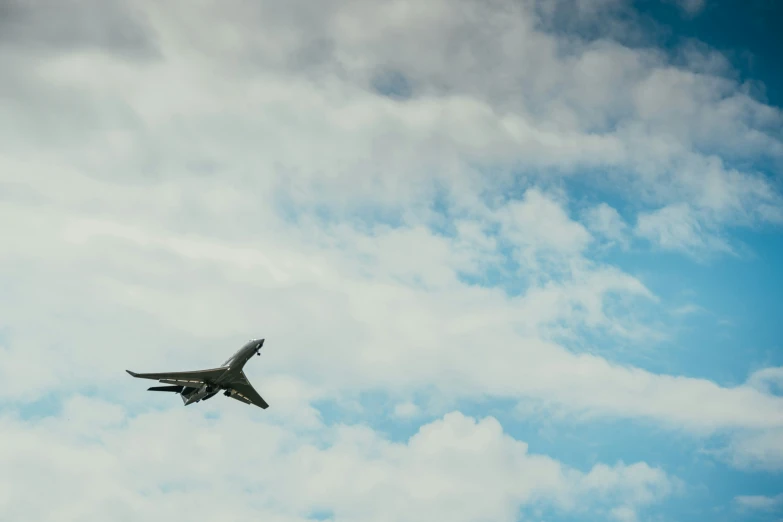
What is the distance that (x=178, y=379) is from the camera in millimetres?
165125

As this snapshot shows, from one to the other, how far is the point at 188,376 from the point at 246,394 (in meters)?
18.0

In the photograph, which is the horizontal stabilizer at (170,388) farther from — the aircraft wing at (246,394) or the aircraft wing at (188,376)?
the aircraft wing at (246,394)

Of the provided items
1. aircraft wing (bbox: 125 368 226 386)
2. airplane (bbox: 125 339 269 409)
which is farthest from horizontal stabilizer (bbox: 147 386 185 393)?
aircraft wing (bbox: 125 368 226 386)

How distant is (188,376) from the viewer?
16450cm

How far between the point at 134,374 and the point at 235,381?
24.5m

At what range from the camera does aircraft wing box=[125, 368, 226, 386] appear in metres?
163

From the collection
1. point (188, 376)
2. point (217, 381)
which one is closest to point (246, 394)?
point (217, 381)

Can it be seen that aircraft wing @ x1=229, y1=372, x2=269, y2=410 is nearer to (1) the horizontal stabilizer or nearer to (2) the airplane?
(2) the airplane

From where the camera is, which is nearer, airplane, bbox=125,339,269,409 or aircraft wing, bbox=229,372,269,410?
airplane, bbox=125,339,269,409

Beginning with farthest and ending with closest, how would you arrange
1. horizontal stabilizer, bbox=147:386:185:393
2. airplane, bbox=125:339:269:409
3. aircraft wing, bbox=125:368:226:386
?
horizontal stabilizer, bbox=147:386:185:393 → aircraft wing, bbox=125:368:226:386 → airplane, bbox=125:339:269:409

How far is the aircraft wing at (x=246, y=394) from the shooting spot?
567ft

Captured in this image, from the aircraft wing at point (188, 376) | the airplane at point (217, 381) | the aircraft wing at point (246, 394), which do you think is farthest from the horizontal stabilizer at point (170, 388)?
the aircraft wing at point (246, 394)

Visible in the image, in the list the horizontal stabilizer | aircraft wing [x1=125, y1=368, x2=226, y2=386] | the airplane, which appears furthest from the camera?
the horizontal stabilizer

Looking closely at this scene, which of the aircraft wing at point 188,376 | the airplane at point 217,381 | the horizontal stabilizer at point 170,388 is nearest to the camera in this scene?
the airplane at point 217,381
